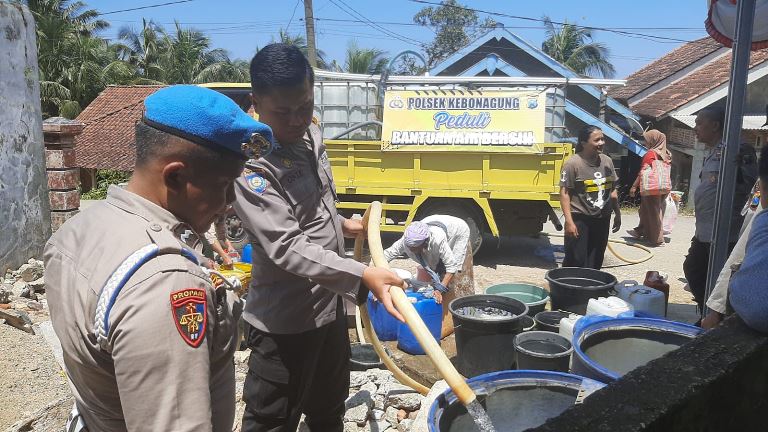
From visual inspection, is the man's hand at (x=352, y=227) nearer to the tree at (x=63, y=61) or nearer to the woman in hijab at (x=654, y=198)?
the woman in hijab at (x=654, y=198)

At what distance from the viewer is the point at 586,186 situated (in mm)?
5746

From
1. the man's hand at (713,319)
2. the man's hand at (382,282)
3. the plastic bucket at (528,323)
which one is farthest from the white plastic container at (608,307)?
the man's hand at (382,282)

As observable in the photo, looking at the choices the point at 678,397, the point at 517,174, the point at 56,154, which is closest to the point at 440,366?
the point at 678,397

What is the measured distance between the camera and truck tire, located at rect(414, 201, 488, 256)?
7582 mm

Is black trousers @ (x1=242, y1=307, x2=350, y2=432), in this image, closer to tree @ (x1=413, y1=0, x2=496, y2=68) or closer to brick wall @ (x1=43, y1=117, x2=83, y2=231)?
brick wall @ (x1=43, y1=117, x2=83, y2=231)

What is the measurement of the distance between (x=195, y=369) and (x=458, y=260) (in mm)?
4135

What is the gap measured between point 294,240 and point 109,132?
2018 cm

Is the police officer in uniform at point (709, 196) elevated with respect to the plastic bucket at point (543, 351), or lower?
elevated

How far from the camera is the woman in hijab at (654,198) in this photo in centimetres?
881

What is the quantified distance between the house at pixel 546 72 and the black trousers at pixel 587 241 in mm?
4303

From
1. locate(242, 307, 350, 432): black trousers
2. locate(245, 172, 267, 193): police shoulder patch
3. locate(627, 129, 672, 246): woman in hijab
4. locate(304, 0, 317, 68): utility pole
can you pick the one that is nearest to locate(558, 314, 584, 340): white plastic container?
locate(242, 307, 350, 432): black trousers

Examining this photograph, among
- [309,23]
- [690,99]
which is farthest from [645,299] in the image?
[309,23]

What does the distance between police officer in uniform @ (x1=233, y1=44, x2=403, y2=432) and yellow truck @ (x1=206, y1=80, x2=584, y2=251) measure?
16.9 ft

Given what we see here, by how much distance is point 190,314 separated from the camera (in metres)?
1.00
